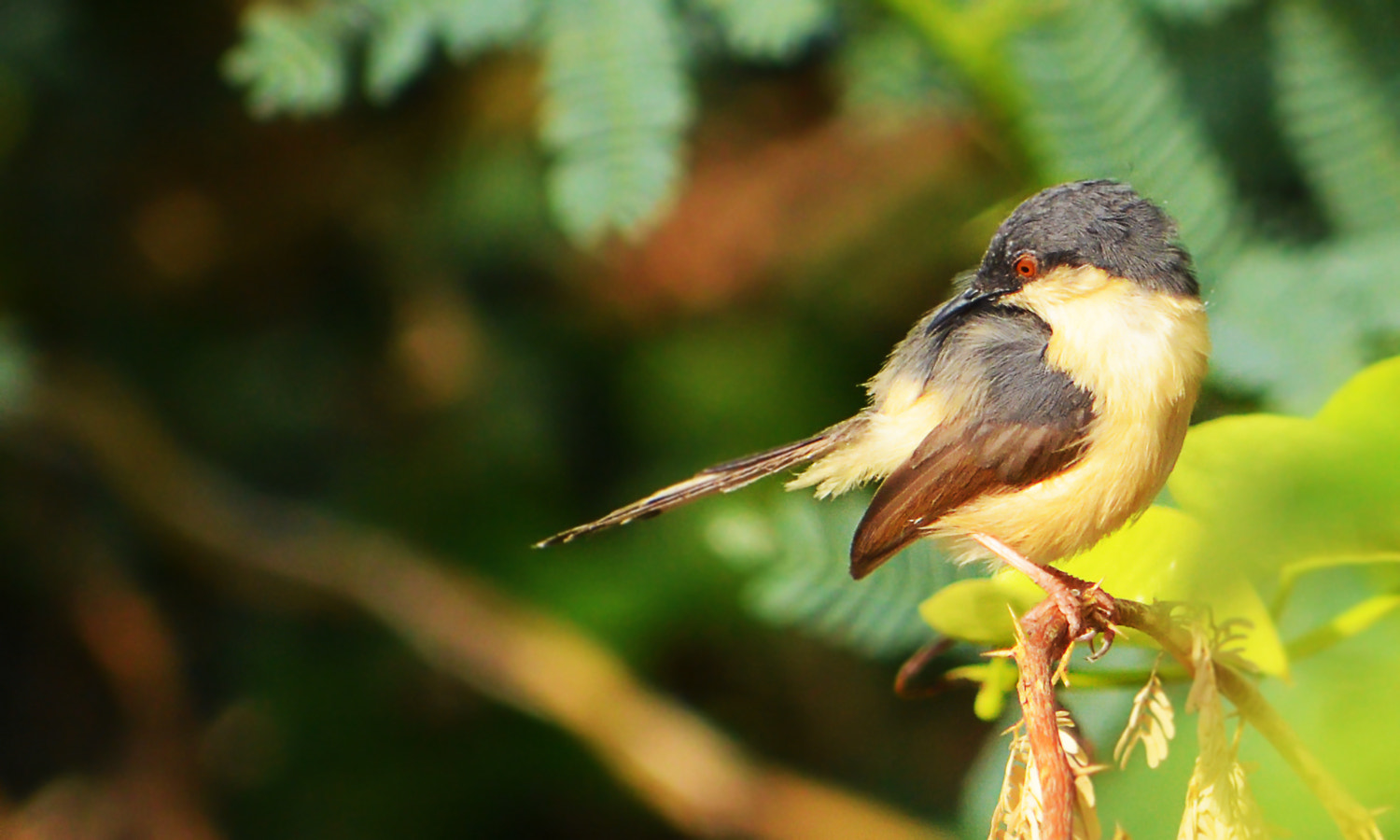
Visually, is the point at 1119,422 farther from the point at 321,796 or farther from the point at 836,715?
the point at 321,796

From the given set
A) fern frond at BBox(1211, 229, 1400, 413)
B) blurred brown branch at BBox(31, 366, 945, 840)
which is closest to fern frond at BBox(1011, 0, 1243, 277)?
fern frond at BBox(1211, 229, 1400, 413)

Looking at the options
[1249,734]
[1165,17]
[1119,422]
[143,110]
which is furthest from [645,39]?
[143,110]

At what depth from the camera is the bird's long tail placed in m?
1.12

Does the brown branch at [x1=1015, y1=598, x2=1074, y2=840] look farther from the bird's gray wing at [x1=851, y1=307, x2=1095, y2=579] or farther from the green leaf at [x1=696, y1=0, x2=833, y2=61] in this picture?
the green leaf at [x1=696, y1=0, x2=833, y2=61]

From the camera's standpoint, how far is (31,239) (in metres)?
2.96

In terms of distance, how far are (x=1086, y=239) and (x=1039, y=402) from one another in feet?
0.56

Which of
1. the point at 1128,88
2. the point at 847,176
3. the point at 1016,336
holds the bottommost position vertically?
the point at 1016,336

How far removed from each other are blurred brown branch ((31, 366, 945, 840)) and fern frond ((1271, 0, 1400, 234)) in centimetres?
161

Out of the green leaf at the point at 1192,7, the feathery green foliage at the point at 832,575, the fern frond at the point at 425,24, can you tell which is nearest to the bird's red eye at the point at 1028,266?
the feathery green foliage at the point at 832,575

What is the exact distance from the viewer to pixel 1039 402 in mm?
1208

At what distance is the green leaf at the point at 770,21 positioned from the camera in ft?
6.53

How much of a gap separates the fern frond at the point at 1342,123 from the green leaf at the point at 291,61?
58.7 inches

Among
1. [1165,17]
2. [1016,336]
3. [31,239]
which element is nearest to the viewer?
[1016,336]

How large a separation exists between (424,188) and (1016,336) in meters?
2.26
